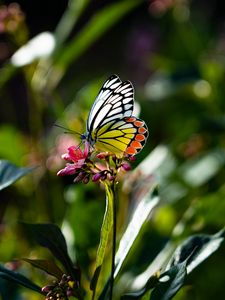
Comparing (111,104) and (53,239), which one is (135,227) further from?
(111,104)

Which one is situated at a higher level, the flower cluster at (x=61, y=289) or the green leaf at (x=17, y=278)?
the green leaf at (x=17, y=278)

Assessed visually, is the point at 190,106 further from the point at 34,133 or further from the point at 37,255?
the point at 37,255

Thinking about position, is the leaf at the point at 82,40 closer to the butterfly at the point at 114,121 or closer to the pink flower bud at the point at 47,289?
the butterfly at the point at 114,121

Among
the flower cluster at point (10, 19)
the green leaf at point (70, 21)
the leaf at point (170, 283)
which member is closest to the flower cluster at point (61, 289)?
the leaf at point (170, 283)

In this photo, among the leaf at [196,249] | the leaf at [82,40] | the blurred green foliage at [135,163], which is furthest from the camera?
the leaf at [82,40]

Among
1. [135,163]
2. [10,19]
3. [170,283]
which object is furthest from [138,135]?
[10,19]

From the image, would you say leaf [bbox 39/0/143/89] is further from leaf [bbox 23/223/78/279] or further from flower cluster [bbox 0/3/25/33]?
leaf [bbox 23/223/78/279]
